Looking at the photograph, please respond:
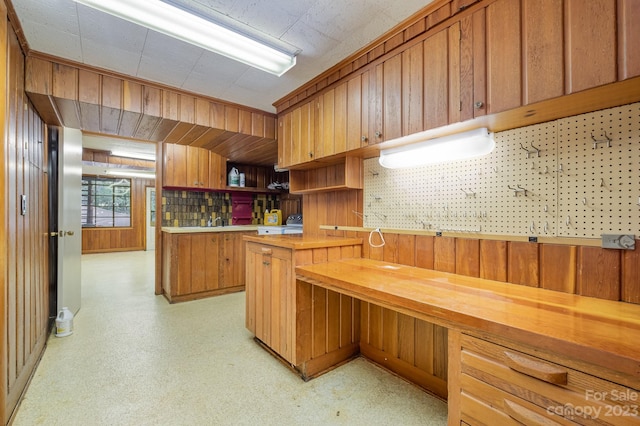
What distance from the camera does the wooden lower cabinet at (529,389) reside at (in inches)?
30.5

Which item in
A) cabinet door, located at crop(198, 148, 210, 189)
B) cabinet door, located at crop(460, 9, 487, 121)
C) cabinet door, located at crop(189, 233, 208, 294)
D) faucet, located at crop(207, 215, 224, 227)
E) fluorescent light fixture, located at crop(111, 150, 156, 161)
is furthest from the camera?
fluorescent light fixture, located at crop(111, 150, 156, 161)

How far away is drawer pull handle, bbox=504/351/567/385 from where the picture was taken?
0.85 metres

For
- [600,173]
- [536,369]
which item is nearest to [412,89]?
[600,173]

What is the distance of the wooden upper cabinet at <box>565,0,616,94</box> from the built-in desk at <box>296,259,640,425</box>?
2.88ft

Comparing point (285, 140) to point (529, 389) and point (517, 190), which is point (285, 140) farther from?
point (529, 389)

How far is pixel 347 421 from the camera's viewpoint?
1.63 m

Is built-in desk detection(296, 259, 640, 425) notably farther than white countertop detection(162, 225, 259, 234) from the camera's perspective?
No

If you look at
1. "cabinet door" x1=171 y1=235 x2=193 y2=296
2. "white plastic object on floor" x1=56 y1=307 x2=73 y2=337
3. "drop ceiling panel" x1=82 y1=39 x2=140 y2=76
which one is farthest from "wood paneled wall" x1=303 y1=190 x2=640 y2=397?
"white plastic object on floor" x1=56 y1=307 x2=73 y2=337

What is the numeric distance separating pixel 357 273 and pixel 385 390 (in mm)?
870

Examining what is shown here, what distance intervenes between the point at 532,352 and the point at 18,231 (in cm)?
276

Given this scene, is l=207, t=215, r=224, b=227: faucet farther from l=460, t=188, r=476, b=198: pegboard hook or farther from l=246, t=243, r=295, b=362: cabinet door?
l=460, t=188, r=476, b=198: pegboard hook

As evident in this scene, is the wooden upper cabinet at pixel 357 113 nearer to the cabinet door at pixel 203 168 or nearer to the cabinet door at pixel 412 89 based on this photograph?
the cabinet door at pixel 412 89

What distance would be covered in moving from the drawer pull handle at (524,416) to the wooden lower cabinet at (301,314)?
4.29ft

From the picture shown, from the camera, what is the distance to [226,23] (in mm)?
1723
